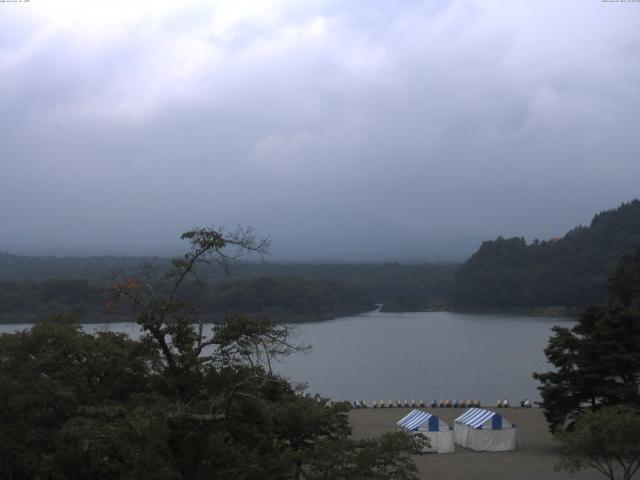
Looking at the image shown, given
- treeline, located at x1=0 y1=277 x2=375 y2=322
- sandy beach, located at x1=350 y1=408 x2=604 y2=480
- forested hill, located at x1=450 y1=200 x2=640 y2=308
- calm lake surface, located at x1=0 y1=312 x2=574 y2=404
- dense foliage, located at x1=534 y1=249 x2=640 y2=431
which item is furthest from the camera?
forested hill, located at x1=450 y1=200 x2=640 y2=308

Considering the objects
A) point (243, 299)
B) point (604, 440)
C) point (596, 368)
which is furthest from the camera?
point (243, 299)

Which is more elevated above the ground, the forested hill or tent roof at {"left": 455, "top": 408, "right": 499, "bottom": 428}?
the forested hill

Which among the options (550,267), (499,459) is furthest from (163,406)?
(550,267)

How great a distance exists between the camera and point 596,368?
14289 millimetres

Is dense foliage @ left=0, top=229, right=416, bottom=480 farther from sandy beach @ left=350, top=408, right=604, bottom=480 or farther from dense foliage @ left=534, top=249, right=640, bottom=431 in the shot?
dense foliage @ left=534, top=249, right=640, bottom=431

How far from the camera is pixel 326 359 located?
31547 mm

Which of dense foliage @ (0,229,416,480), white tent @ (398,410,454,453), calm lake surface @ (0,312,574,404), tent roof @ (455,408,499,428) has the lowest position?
calm lake surface @ (0,312,574,404)

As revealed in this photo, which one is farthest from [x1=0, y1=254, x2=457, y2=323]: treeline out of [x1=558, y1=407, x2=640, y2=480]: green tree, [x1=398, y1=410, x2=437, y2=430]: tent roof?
[x1=558, y1=407, x2=640, y2=480]: green tree

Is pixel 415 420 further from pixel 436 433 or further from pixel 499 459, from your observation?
pixel 499 459

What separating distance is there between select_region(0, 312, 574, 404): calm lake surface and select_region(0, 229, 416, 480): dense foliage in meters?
7.41

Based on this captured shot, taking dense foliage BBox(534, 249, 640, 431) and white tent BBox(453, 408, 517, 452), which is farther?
white tent BBox(453, 408, 517, 452)

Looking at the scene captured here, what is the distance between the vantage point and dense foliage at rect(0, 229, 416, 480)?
21.2ft

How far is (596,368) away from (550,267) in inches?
1976

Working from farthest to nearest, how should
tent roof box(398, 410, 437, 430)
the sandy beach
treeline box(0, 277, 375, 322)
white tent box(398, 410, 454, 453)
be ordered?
treeline box(0, 277, 375, 322), tent roof box(398, 410, 437, 430), white tent box(398, 410, 454, 453), the sandy beach
